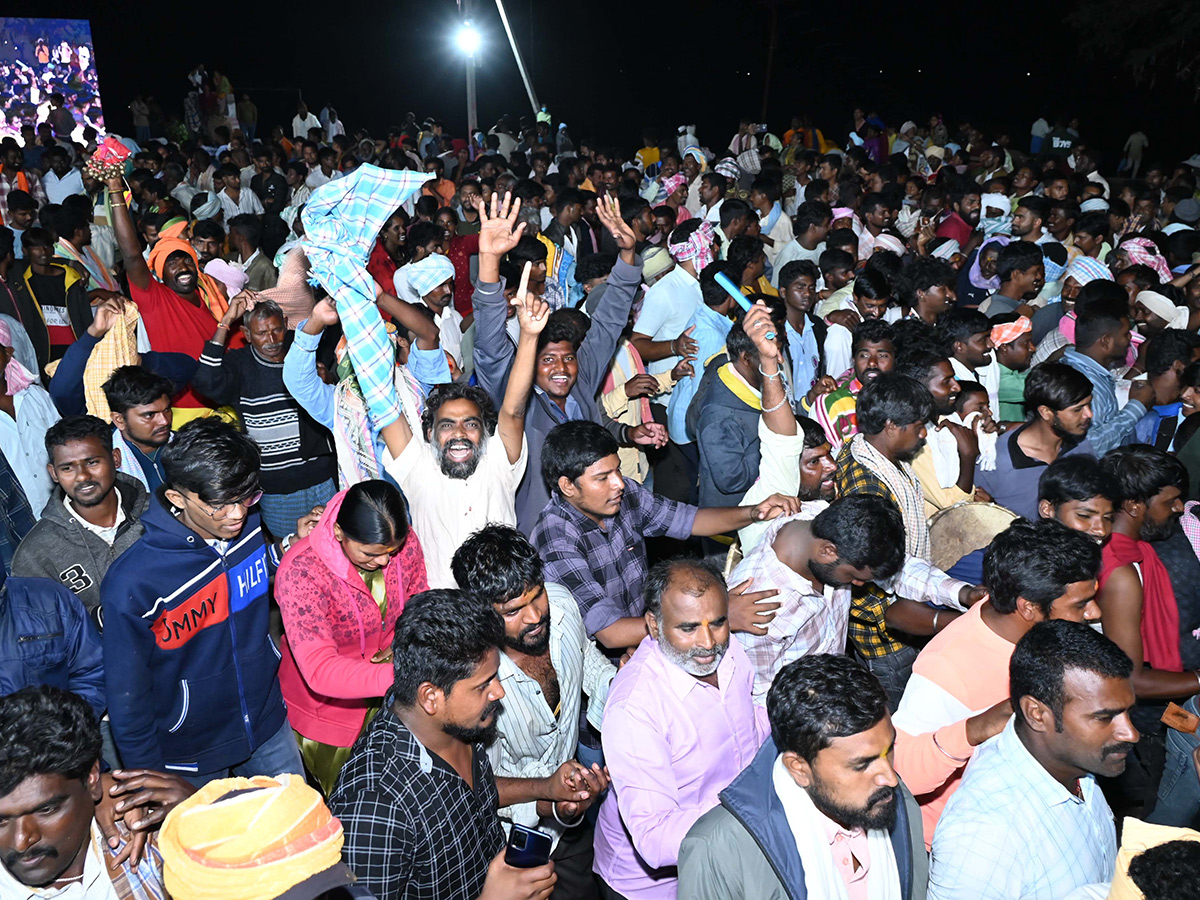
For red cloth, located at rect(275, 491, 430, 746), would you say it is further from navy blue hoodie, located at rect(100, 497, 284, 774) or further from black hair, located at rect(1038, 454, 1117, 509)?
black hair, located at rect(1038, 454, 1117, 509)

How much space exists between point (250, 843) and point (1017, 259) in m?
6.25

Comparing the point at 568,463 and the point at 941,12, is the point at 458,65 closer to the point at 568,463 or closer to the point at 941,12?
the point at 941,12

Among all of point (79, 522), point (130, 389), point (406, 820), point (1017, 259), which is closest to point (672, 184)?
point (1017, 259)

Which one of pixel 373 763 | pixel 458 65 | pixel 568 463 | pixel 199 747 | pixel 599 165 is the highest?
pixel 458 65

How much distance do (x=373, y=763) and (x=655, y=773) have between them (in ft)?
2.47

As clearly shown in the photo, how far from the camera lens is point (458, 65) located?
894 inches

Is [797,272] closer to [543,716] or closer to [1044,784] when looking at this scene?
[543,716]

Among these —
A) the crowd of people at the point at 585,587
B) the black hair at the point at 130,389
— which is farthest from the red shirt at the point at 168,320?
the black hair at the point at 130,389

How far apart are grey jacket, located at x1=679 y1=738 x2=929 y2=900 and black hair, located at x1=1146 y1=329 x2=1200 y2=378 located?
153 inches

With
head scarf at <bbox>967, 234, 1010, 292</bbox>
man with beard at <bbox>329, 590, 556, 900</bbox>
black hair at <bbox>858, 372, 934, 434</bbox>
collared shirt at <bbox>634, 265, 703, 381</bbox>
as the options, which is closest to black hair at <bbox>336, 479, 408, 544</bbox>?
man with beard at <bbox>329, 590, 556, 900</bbox>

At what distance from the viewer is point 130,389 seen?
3.95 metres

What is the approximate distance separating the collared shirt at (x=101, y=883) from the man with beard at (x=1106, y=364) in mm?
4520

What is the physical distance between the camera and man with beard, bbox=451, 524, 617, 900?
261 centimetres

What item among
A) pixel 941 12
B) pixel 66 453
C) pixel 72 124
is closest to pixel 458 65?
pixel 72 124
